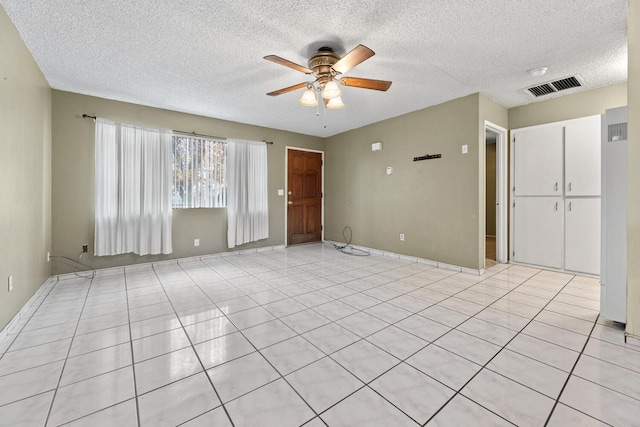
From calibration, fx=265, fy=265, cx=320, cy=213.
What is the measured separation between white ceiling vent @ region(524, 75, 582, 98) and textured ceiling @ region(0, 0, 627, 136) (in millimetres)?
106

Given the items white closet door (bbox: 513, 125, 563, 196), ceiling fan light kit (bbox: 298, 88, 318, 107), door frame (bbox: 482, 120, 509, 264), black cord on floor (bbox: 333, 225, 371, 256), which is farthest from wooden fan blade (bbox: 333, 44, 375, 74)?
black cord on floor (bbox: 333, 225, 371, 256)

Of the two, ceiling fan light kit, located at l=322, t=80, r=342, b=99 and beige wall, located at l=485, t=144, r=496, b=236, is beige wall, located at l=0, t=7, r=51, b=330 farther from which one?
beige wall, located at l=485, t=144, r=496, b=236

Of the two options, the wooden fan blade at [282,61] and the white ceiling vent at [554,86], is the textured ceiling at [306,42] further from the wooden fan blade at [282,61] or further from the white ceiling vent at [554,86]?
the wooden fan blade at [282,61]

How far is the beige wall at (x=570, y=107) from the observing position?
344cm

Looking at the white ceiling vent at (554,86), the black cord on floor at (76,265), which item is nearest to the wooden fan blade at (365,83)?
the white ceiling vent at (554,86)

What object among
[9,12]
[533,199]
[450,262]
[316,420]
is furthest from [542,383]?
[9,12]

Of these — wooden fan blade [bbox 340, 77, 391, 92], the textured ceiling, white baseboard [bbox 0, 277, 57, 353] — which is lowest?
white baseboard [bbox 0, 277, 57, 353]

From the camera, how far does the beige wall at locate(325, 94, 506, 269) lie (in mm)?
3820

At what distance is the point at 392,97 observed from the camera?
388 centimetres

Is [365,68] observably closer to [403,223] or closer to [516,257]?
[403,223]

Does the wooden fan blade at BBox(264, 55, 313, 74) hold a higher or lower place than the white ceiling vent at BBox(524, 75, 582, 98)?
lower

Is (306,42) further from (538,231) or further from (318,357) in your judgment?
(538,231)

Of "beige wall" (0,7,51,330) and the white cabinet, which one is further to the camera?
the white cabinet

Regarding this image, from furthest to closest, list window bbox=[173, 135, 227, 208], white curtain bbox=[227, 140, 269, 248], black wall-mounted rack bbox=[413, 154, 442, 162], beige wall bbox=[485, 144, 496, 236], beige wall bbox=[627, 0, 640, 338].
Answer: beige wall bbox=[485, 144, 496, 236]
white curtain bbox=[227, 140, 269, 248]
window bbox=[173, 135, 227, 208]
black wall-mounted rack bbox=[413, 154, 442, 162]
beige wall bbox=[627, 0, 640, 338]
